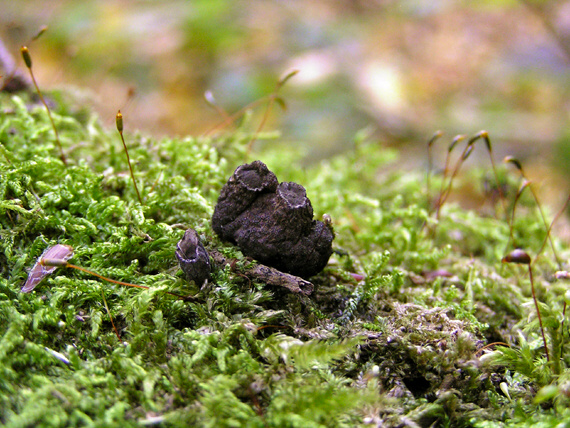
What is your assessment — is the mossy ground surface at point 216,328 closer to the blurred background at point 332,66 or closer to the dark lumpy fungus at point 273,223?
the dark lumpy fungus at point 273,223

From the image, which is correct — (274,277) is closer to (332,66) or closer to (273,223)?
(273,223)

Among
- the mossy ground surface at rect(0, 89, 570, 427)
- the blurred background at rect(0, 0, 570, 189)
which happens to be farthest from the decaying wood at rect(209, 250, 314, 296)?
the blurred background at rect(0, 0, 570, 189)

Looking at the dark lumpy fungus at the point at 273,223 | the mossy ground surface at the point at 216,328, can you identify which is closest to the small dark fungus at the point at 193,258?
the mossy ground surface at the point at 216,328

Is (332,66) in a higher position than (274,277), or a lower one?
higher

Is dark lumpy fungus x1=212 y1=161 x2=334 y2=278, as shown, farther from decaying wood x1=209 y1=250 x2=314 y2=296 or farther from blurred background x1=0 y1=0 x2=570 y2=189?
blurred background x1=0 y1=0 x2=570 y2=189

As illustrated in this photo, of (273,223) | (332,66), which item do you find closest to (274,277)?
(273,223)
